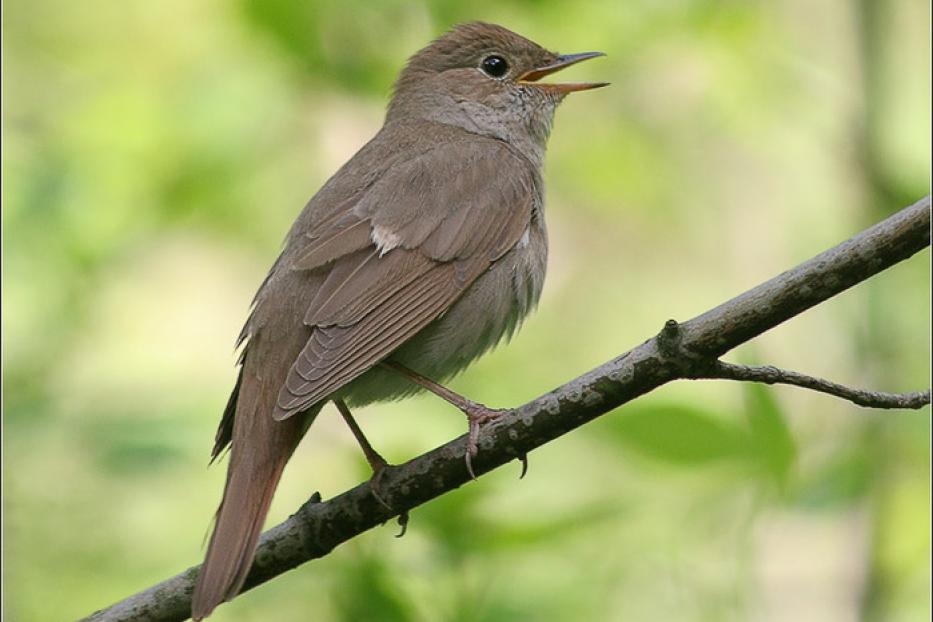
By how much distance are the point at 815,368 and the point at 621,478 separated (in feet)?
6.03

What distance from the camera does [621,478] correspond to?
4.79 metres

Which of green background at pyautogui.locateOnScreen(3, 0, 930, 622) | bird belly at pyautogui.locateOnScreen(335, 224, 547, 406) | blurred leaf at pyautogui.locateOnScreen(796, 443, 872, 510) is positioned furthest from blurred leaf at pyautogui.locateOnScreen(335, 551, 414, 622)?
blurred leaf at pyautogui.locateOnScreen(796, 443, 872, 510)

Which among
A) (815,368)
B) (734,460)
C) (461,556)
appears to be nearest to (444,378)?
(461,556)

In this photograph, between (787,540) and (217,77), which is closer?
(217,77)

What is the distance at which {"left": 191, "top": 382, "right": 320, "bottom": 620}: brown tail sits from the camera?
A: 3.71 m

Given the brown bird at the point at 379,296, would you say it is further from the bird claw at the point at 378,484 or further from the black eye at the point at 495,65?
the black eye at the point at 495,65

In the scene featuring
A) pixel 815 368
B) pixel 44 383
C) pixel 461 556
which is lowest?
pixel 461 556

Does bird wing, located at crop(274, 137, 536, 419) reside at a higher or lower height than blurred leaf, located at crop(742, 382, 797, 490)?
higher

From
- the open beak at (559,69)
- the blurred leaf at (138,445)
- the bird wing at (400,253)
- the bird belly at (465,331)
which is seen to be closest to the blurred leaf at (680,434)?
the bird wing at (400,253)

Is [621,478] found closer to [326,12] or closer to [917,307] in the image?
[917,307]

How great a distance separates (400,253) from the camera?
480 cm

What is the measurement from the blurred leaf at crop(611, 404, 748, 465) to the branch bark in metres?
0.07

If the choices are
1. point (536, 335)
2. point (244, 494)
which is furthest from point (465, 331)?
point (536, 335)

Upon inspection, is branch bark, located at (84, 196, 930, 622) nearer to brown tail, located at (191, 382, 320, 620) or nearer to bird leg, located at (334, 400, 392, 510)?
bird leg, located at (334, 400, 392, 510)
